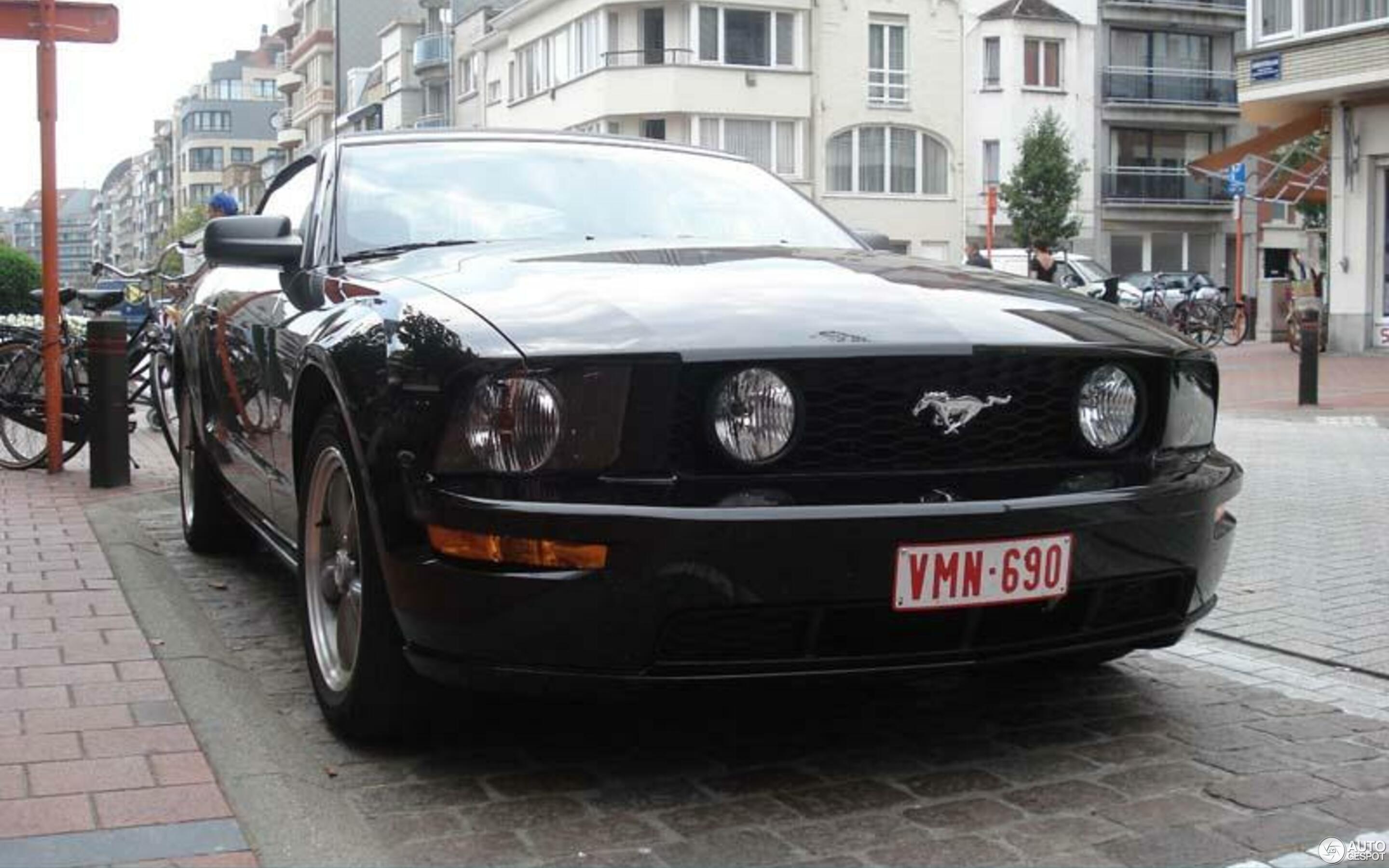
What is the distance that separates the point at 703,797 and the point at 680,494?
71 centimetres

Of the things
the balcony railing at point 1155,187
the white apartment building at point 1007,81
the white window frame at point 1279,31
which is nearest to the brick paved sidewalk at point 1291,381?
the white window frame at point 1279,31

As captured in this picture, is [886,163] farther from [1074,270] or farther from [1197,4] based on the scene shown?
[1074,270]

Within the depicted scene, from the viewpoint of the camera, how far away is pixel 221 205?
11312 mm

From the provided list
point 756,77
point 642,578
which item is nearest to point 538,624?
point 642,578

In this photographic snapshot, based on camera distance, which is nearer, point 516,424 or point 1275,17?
point 516,424

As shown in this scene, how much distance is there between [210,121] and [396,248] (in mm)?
142806

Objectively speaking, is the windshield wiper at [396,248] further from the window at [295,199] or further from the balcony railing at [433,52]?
the balcony railing at [433,52]

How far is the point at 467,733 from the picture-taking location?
12.6 feet

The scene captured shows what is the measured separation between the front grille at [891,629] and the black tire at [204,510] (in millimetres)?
3483

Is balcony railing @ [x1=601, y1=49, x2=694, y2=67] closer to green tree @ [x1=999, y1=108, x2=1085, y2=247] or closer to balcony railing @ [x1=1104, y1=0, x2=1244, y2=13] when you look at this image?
green tree @ [x1=999, y1=108, x2=1085, y2=247]

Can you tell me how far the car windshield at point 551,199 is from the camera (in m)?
4.57

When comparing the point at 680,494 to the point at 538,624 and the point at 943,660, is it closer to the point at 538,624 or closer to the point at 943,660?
the point at 538,624

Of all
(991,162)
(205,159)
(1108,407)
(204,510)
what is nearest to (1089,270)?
(991,162)

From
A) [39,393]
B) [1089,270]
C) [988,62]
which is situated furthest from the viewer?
[988,62]
